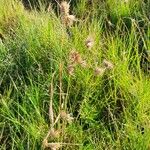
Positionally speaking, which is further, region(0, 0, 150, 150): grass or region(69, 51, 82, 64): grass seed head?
region(0, 0, 150, 150): grass

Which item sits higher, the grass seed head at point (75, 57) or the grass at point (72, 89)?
the grass seed head at point (75, 57)

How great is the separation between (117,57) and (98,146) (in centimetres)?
58

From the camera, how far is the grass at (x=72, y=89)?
188 centimetres

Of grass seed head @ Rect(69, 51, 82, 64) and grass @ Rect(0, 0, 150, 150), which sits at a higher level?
grass seed head @ Rect(69, 51, 82, 64)

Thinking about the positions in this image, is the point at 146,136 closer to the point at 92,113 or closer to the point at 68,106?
the point at 92,113

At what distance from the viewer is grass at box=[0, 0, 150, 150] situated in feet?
6.16

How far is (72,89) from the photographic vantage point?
2.17 metres

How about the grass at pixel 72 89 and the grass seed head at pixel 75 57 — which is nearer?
the grass seed head at pixel 75 57

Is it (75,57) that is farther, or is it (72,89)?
(72,89)

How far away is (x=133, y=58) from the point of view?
236 centimetres

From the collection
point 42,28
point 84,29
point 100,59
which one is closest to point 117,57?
point 100,59

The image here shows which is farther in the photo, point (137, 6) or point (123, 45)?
point (137, 6)

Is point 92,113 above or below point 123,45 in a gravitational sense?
below

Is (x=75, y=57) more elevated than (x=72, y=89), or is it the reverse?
(x=75, y=57)
